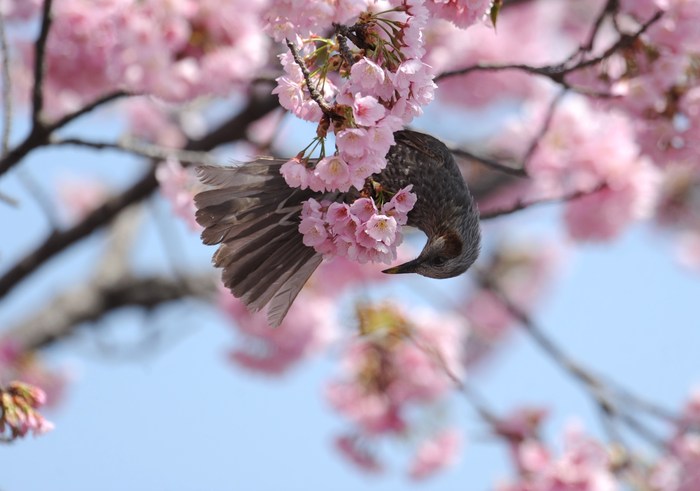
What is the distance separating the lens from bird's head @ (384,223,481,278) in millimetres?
1638

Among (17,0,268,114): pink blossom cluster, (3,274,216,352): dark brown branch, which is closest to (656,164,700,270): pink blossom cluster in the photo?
(3,274,216,352): dark brown branch

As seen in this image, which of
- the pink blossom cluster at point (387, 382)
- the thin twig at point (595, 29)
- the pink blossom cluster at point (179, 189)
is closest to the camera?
the thin twig at point (595, 29)

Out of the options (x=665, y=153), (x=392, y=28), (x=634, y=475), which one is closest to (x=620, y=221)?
(x=634, y=475)

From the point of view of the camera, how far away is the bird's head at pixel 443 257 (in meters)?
1.64

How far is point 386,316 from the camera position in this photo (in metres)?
3.54

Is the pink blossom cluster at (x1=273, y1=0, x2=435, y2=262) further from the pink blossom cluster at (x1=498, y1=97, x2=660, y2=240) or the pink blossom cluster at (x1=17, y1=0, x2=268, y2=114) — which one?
the pink blossom cluster at (x1=498, y1=97, x2=660, y2=240)

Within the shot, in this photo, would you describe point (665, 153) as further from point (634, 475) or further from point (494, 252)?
point (494, 252)

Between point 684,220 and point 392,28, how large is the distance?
5.15m

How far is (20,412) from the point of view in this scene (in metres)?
1.87

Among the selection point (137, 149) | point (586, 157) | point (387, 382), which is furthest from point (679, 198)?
point (137, 149)

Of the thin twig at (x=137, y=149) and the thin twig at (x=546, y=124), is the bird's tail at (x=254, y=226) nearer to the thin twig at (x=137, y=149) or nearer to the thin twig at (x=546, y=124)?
the thin twig at (x=137, y=149)

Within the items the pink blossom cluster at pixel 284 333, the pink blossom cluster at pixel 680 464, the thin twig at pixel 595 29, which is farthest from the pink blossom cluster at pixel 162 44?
the pink blossom cluster at pixel 680 464

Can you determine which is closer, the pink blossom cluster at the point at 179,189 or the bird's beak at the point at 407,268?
the bird's beak at the point at 407,268

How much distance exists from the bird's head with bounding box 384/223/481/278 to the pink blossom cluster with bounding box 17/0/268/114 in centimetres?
126
